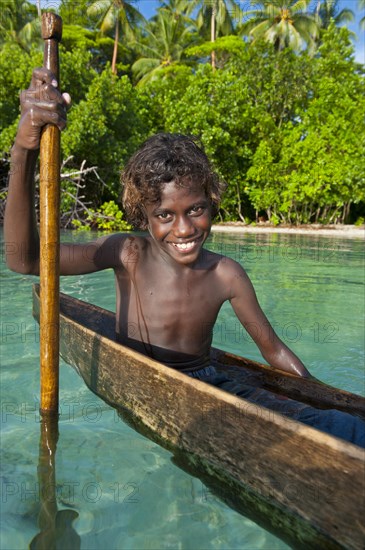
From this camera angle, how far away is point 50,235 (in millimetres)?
1753

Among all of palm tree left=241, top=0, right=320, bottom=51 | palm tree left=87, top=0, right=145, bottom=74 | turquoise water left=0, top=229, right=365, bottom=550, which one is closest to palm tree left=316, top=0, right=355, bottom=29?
palm tree left=241, top=0, right=320, bottom=51

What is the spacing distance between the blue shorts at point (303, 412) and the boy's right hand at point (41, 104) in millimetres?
1249

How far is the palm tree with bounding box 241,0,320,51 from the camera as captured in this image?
828 inches

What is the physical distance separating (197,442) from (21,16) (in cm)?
2656

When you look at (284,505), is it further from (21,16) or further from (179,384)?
(21,16)

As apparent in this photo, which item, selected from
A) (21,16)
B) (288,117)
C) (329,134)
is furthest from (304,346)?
(21,16)

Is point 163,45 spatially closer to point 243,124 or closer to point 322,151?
point 243,124

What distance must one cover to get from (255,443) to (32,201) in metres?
1.25

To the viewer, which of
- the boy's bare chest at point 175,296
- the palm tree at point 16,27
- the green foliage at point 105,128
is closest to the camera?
the boy's bare chest at point 175,296

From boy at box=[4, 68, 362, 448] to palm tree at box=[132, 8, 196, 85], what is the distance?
856 inches

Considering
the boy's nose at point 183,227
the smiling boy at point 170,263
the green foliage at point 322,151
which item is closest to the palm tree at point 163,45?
the green foliage at point 322,151

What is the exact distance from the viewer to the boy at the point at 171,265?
2053 millimetres

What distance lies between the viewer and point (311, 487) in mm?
1348

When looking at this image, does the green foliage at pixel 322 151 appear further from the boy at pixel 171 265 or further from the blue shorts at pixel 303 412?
the blue shorts at pixel 303 412
